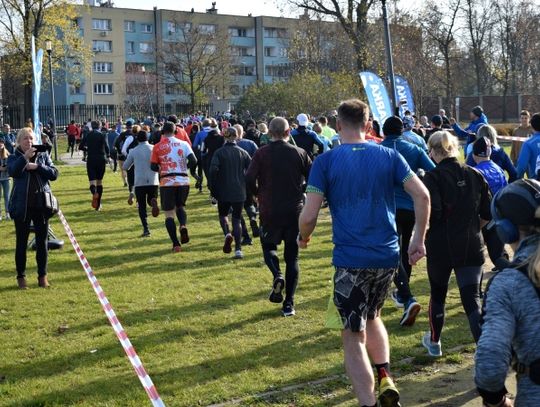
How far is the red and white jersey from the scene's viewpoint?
40.2 feet

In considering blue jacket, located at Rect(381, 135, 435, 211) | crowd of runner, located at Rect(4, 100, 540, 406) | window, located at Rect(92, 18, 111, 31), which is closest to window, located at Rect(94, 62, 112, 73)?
window, located at Rect(92, 18, 111, 31)

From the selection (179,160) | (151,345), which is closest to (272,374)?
(151,345)

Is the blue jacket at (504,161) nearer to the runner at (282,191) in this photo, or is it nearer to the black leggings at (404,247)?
the black leggings at (404,247)

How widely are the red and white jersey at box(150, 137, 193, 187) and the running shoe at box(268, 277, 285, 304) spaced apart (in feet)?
14.0

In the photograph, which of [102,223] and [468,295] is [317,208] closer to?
[468,295]

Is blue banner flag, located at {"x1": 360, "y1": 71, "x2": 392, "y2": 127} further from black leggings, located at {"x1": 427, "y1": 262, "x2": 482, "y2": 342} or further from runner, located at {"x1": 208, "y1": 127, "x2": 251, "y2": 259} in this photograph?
black leggings, located at {"x1": 427, "y1": 262, "x2": 482, "y2": 342}

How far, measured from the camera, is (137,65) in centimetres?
8619

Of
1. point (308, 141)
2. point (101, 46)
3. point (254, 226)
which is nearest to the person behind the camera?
point (254, 226)

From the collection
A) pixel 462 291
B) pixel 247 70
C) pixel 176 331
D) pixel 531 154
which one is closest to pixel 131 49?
pixel 247 70

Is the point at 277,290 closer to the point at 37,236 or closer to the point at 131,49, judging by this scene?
the point at 37,236

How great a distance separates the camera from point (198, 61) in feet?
240

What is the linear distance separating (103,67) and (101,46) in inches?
91.8

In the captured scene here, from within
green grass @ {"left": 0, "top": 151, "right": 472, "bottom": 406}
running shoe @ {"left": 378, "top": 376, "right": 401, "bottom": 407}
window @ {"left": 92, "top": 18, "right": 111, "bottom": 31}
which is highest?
window @ {"left": 92, "top": 18, "right": 111, "bottom": 31}

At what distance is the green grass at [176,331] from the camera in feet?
20.3
